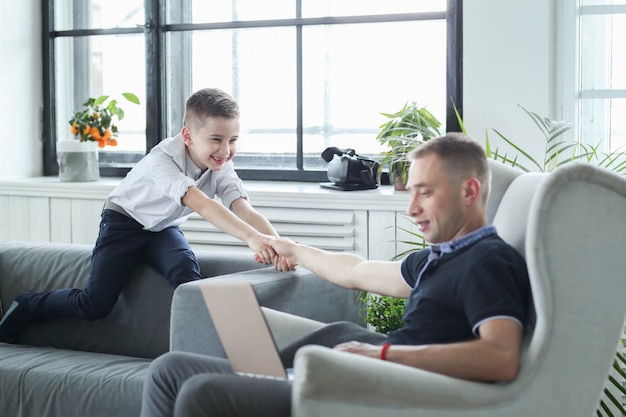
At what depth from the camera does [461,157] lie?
1825 mm

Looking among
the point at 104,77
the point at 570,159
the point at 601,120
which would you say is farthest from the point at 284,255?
the point at 104,77

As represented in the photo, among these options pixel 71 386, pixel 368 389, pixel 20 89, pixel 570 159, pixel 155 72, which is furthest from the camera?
pixel 20 89

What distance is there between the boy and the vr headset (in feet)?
2.19

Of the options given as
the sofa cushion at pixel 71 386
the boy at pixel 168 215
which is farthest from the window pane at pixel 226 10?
the sofa cushion at pixel 71 386

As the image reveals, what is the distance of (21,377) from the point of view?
2.60 metres

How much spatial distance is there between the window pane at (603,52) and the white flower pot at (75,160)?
2265 millimetres

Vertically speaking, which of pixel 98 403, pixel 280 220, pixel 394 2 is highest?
pixel 394 2

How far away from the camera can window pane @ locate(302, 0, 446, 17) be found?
12.5 feet

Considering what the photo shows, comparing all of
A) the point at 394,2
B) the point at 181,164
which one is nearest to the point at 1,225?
the point at 181,164

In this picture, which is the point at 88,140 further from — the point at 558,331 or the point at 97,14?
the point at 558,331

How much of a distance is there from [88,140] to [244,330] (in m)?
2.56

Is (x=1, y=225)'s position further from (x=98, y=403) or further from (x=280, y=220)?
(x=98, y=403)

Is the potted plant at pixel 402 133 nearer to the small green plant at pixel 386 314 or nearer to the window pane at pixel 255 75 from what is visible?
the window pane at pixel 255 75

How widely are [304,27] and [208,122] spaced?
1423 mm
